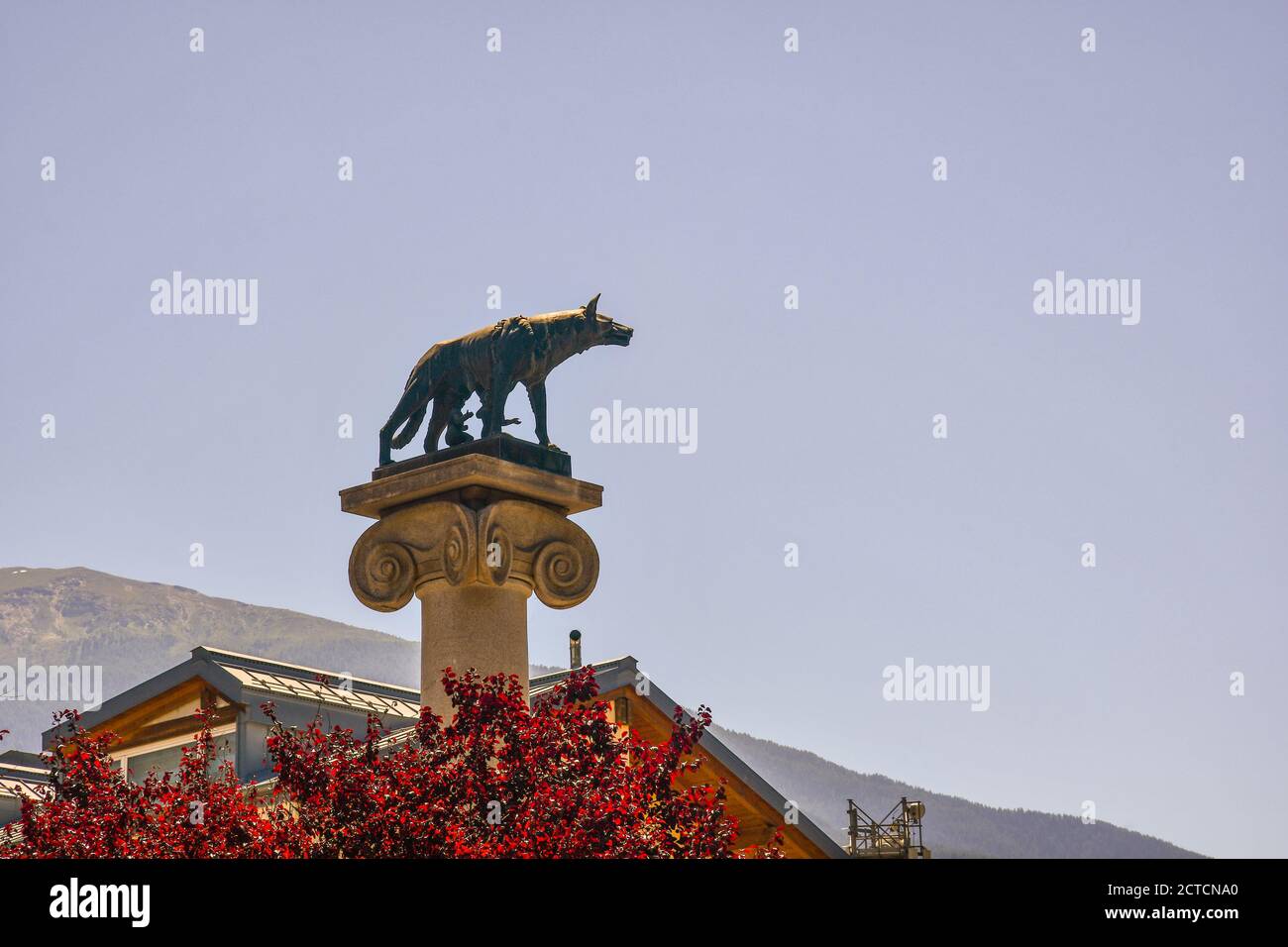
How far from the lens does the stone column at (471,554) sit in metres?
18.3

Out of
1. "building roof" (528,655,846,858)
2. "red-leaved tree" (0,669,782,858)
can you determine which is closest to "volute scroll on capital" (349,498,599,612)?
"red-leaved tree" (0,669,782,858)

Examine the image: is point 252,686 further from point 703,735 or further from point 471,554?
point 471,554

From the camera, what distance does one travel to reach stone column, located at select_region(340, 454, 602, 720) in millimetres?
18344

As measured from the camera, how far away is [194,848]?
1504cm

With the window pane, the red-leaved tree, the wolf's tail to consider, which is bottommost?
the red-leaved tree

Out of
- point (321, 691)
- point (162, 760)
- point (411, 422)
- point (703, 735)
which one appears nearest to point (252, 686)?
point (321, 691)

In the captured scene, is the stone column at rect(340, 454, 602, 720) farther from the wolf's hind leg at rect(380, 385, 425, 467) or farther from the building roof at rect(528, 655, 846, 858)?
the building roof at rect(528, 655, 846, 858)

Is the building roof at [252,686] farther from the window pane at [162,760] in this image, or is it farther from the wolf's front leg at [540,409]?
the wolf's front leg at [540,409]

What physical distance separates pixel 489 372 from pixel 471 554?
208 centimetres

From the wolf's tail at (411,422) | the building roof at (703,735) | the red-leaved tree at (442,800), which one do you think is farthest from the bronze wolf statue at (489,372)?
the building roof at (703,735)

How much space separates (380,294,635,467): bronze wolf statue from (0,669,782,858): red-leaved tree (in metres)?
3.65

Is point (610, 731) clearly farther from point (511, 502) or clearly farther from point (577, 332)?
point (577, 332)
